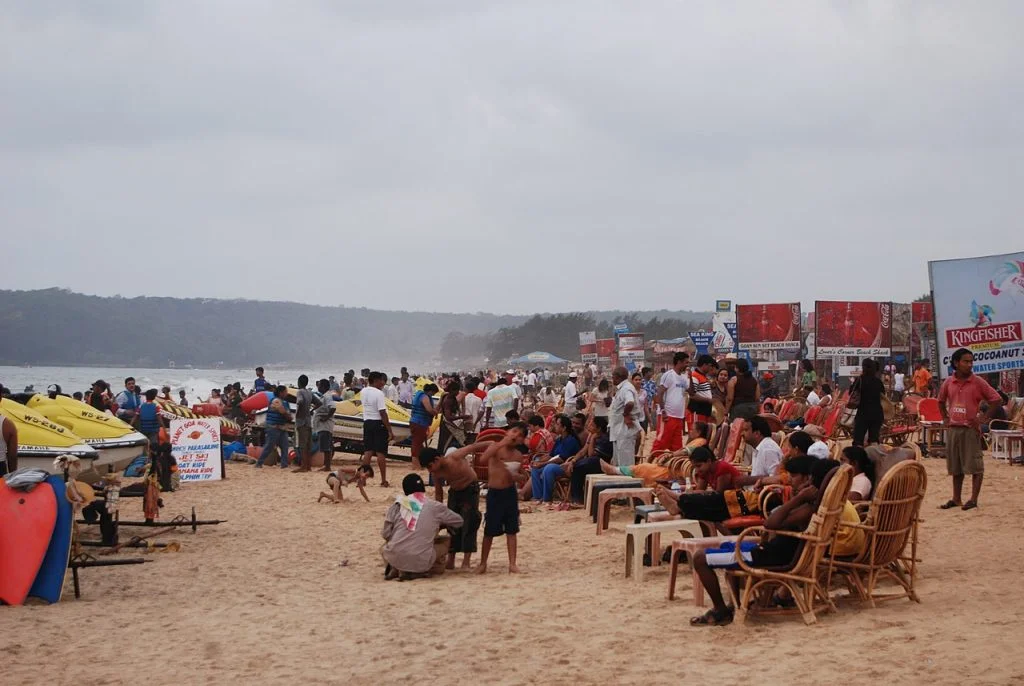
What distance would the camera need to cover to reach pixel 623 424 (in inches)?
510

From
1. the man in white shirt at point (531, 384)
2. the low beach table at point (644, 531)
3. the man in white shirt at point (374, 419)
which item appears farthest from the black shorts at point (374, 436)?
the man in white shirt at point (531, 384)

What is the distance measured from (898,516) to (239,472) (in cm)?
1470

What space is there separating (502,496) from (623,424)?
12.8 feet

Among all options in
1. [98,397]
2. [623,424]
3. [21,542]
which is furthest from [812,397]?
[21,542]

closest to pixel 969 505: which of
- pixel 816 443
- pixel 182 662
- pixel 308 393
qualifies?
pixel 816 443

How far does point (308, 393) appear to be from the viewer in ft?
61.1

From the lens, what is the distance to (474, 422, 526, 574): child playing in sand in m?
9.23

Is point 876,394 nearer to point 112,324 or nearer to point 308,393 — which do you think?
point 308,393

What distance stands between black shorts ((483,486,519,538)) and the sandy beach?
424 millimetres

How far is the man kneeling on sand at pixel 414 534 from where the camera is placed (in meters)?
9.25

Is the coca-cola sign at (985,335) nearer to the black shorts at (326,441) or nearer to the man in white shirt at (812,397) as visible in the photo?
the man in white shirt at (812,397)

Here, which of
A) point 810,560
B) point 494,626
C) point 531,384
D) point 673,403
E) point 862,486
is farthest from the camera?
point 531,384

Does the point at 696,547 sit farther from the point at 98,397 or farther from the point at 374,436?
the point at 98,397

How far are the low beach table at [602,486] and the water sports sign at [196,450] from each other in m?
7.88
